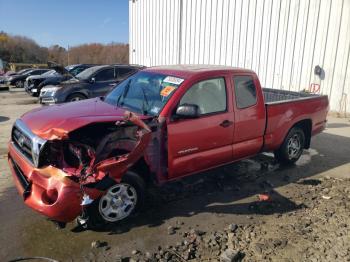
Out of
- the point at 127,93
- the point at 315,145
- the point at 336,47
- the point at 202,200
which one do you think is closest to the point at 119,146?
the point at 127,93

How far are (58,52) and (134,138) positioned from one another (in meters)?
101

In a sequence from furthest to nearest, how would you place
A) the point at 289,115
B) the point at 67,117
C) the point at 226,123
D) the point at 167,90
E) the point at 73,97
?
the point at 73,97
the point at 289,115
the point at 226,123
the point at 167,90
the point at 67,117

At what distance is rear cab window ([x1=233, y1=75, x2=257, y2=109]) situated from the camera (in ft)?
15.6

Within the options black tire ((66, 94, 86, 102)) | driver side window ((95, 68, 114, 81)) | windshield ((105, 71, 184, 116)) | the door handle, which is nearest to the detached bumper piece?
windshield ((105, 71, 184, 116))

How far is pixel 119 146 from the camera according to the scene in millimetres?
3576

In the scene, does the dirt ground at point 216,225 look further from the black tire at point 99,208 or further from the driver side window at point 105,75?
the driver side window at point 105,75

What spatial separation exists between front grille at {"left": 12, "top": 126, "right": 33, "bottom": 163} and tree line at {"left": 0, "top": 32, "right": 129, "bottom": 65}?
7105cm

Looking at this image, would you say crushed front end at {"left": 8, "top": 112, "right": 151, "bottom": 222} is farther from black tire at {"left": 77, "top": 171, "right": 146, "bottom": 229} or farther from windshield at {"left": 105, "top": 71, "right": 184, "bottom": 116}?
windshield at {"left": 105, "top": 71, "right": 184, "bottom": 116}

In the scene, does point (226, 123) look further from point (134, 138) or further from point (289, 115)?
point (289, 115)

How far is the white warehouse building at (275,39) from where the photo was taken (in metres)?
11.6

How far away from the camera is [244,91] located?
4887 millimetres

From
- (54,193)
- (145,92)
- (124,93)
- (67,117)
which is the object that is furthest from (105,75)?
(54,193)

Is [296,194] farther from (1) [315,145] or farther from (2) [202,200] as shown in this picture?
(1) [315,145]

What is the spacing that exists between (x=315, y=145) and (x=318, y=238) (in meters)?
4.38
